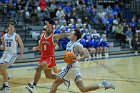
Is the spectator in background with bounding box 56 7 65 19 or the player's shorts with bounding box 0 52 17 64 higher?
the spectator in background with bounding box 56 7 65 19

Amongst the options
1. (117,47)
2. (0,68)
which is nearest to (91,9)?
(117,47)

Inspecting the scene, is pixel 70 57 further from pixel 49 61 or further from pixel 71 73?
pixel 49 61

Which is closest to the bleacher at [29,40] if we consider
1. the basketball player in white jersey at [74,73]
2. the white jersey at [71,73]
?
the basketball player in white jersey at [74,73]

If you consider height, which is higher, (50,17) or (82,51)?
(50,17)

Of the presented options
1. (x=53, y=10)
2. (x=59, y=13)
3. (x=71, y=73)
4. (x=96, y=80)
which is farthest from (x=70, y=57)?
(x=53, y=10)

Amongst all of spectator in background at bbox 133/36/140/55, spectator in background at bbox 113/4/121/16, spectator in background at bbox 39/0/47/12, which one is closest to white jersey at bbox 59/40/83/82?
spectator in background at bbox 39/0/47/12

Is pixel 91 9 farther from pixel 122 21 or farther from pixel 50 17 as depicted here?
pixel 50 17

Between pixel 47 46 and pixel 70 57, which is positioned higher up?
pixel 47 46

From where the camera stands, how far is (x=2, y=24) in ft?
71.6

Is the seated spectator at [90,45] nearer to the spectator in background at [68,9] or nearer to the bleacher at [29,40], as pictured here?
the bleacher at [29,40]

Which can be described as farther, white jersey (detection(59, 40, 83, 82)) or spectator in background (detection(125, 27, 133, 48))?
spectator in background (detection(125, 27, 133, 48))

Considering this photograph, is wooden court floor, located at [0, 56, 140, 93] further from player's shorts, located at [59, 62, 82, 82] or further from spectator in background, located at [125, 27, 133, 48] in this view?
spectator in background, located at [125, 27, 133, 48]

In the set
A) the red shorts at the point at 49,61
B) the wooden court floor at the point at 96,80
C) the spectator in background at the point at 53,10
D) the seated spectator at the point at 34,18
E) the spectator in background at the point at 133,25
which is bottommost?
the wooden court floor at the point at 96,80

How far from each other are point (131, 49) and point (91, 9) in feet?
14.8
